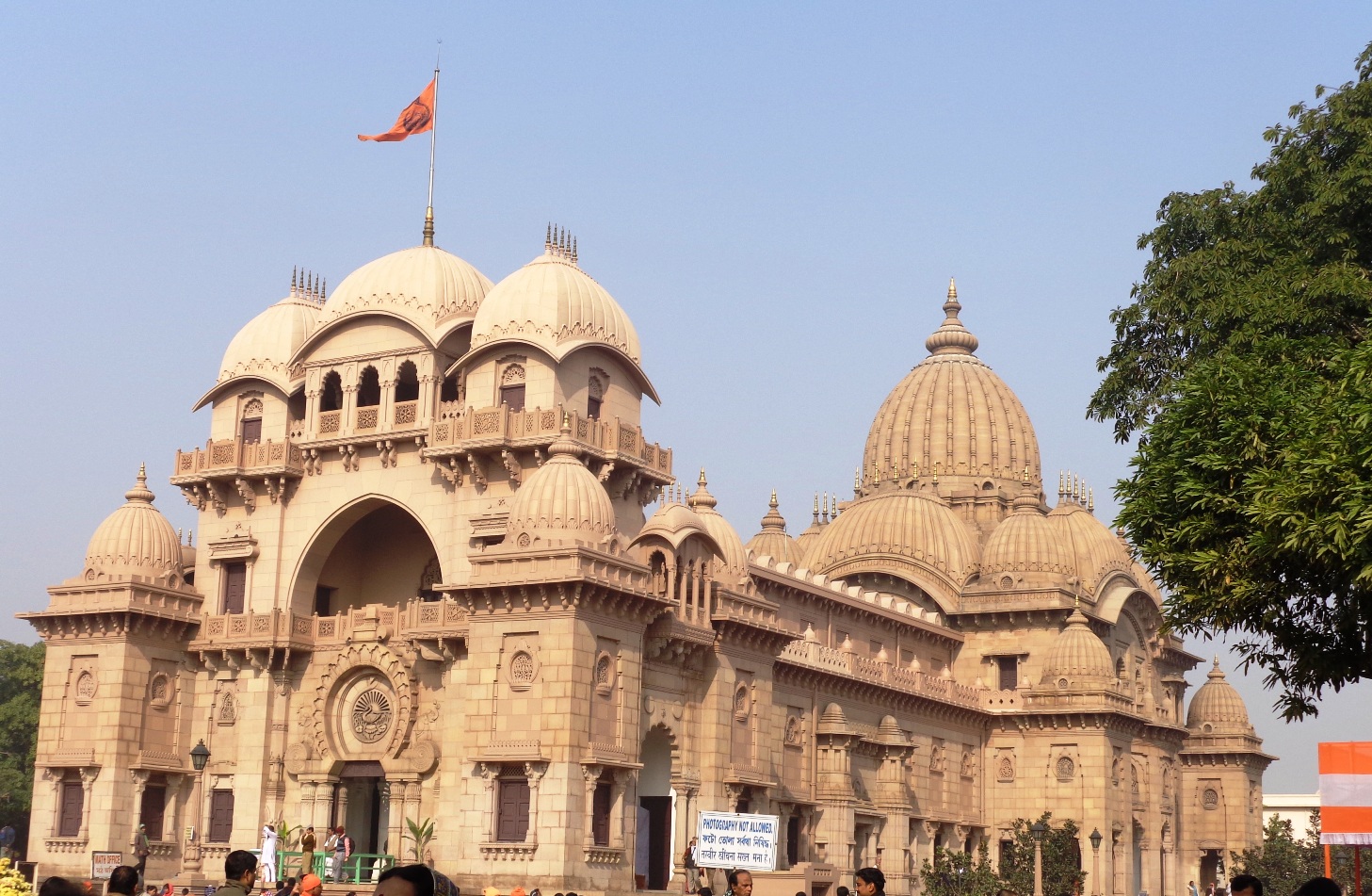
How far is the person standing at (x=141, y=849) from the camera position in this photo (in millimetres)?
39000

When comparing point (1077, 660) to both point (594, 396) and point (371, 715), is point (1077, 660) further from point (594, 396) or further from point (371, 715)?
point (371, 715)

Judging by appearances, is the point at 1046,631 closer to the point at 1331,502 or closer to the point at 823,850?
the point at 823,850

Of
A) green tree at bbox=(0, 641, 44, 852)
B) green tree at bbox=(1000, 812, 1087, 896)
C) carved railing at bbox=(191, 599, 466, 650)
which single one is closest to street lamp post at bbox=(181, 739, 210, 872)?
carved railing at bbox=(191, 599, 466, 650)

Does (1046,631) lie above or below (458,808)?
above

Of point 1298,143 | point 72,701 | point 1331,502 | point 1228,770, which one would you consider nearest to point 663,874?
point 72,701

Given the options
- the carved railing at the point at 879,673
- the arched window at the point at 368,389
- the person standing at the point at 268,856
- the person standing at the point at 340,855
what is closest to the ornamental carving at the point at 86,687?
the person standing at the point at 268,856

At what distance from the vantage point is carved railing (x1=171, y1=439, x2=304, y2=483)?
45.4 m

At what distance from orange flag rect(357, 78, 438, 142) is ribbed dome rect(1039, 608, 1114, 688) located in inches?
1085

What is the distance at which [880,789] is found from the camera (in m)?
53.7

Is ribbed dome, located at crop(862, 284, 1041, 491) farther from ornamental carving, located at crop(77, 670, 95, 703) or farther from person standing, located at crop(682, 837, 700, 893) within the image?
ornamental carving, located at crop(77, 670, 95, 703)

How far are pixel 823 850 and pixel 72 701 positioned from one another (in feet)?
65.0

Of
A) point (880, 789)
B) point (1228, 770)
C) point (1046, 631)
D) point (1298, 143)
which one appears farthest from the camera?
point (1228, 770)

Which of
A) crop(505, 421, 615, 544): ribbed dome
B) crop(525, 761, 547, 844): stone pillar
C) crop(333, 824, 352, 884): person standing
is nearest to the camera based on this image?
crop(525, 761, 547, 844): stone pillar

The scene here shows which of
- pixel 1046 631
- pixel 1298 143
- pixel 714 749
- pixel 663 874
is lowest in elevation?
pixel 663 874
